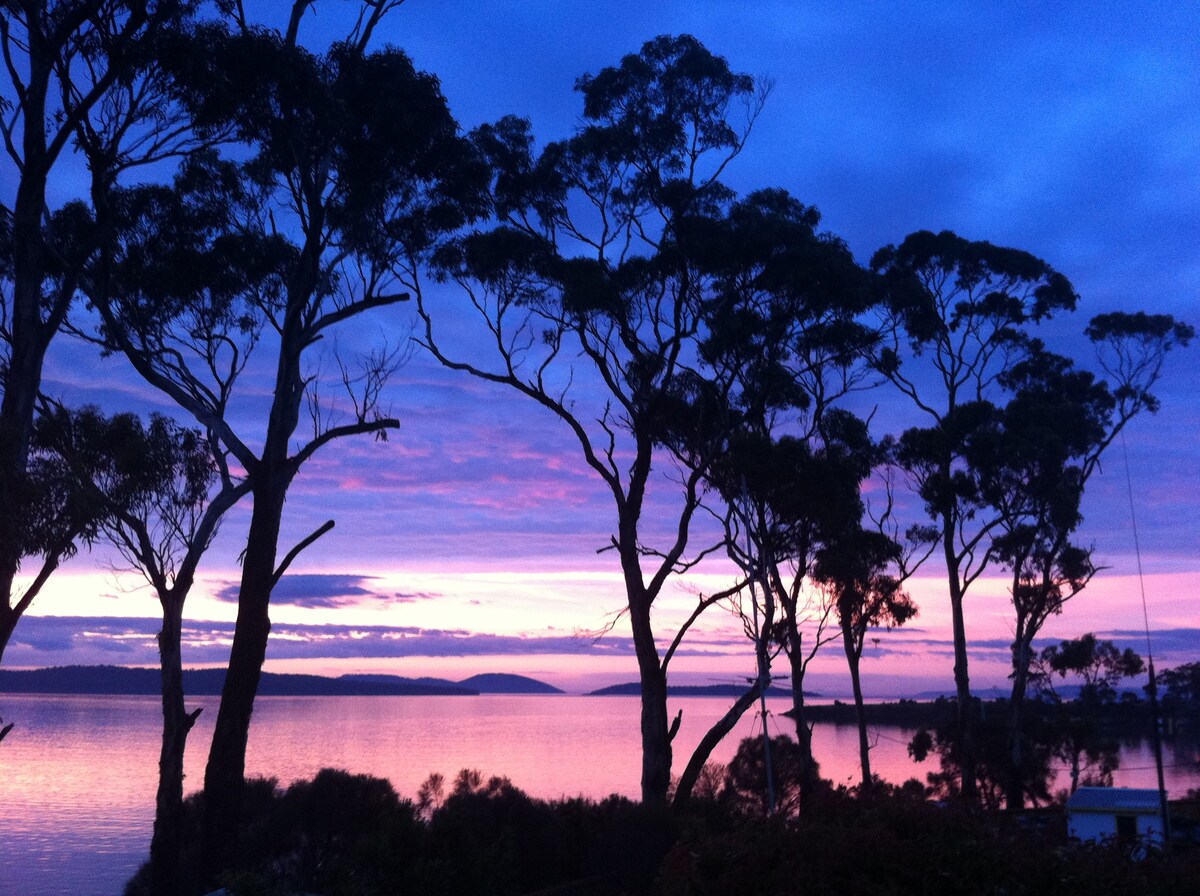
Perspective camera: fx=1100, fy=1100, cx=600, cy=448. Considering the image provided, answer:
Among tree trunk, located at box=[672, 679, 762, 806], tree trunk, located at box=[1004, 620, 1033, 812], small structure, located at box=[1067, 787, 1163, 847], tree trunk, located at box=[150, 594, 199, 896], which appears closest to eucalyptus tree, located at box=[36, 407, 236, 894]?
tree trunk, located at box=[150, 594, 199, 896]

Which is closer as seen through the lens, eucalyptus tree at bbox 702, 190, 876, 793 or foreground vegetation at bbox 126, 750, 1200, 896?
foreground vegetation at bbox 126, 750, 1200, 896

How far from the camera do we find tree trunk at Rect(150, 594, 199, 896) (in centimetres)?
1243

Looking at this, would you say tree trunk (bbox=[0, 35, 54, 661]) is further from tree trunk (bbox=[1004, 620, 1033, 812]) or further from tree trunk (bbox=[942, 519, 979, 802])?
tree trunk (bbox=[1004, 620, 1033, 812])

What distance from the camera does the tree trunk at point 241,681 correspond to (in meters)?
11.9

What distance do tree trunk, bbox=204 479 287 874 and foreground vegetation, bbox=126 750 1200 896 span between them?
0.30 metres

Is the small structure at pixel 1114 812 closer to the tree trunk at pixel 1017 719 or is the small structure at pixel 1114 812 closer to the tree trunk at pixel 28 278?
the tree trunk at pixel 1017 719

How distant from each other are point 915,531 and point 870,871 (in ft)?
69.3

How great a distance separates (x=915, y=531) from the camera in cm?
2530

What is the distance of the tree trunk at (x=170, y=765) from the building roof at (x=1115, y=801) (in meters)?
14.5

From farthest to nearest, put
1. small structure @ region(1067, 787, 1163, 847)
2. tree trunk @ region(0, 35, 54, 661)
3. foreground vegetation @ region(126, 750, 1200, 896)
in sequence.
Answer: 1. small structure @ region(1067, 787, 1163, 847)
2. tree trunk @ region(0, 35, 54, 661)
3. foreground vegetation @ region(126, 750, 1200, 896)

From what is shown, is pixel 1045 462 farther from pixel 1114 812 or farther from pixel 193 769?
pixel 193 769

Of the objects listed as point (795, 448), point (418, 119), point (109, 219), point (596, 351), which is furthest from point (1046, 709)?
point (109, 219)

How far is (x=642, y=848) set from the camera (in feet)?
36.1

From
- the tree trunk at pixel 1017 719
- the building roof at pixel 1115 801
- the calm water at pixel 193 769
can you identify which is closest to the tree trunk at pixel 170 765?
the calm water at pixel 193 769
